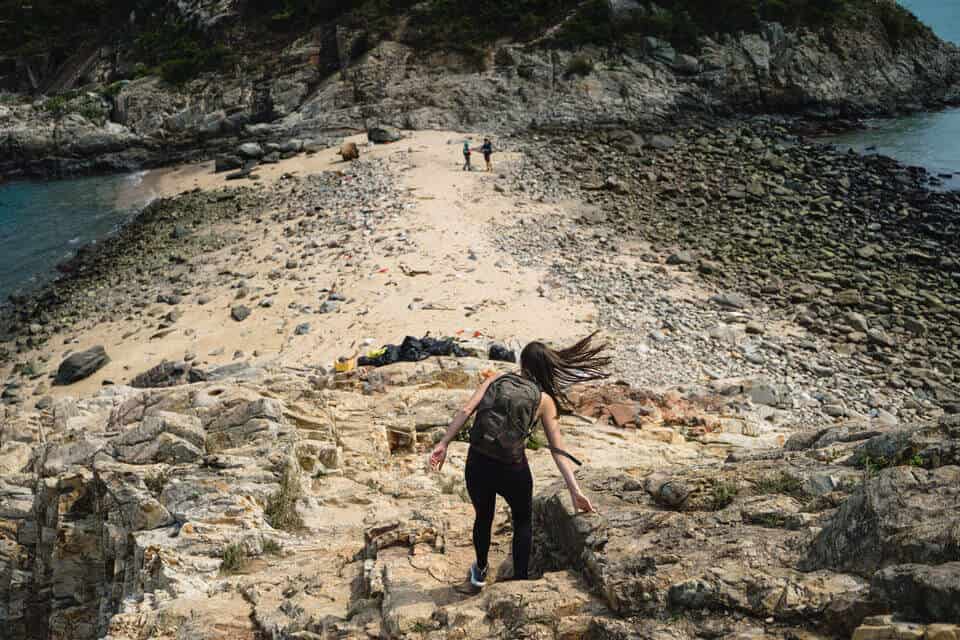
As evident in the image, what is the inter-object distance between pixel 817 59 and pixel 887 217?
1983 cm

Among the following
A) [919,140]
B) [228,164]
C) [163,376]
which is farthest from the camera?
[919,140]

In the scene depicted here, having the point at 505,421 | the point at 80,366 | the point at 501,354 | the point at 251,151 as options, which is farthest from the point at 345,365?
the point at 251,151

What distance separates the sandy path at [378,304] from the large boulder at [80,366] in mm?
195

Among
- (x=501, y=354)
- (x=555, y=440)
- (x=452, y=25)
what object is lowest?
(x=501, y=354)

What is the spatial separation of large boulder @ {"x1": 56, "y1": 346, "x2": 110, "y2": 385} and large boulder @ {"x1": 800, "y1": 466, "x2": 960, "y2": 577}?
15.8 metres

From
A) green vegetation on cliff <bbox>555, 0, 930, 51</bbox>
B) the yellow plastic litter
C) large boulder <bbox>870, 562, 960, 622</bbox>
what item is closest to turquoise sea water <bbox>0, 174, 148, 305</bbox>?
the yellow plastic litter

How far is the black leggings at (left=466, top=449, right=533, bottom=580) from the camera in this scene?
4828 millimetres

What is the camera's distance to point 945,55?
146ft

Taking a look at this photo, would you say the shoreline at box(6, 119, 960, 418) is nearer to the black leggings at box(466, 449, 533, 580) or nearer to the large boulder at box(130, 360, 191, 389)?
the large boulder at box(130, 360, 191, 389)

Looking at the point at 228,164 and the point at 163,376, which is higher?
the point at 228,164

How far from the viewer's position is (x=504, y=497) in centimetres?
489

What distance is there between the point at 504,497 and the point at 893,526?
7.24 feet

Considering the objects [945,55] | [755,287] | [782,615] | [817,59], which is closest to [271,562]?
[782,615]

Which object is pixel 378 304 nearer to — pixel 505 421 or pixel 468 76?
pixel 505 421
